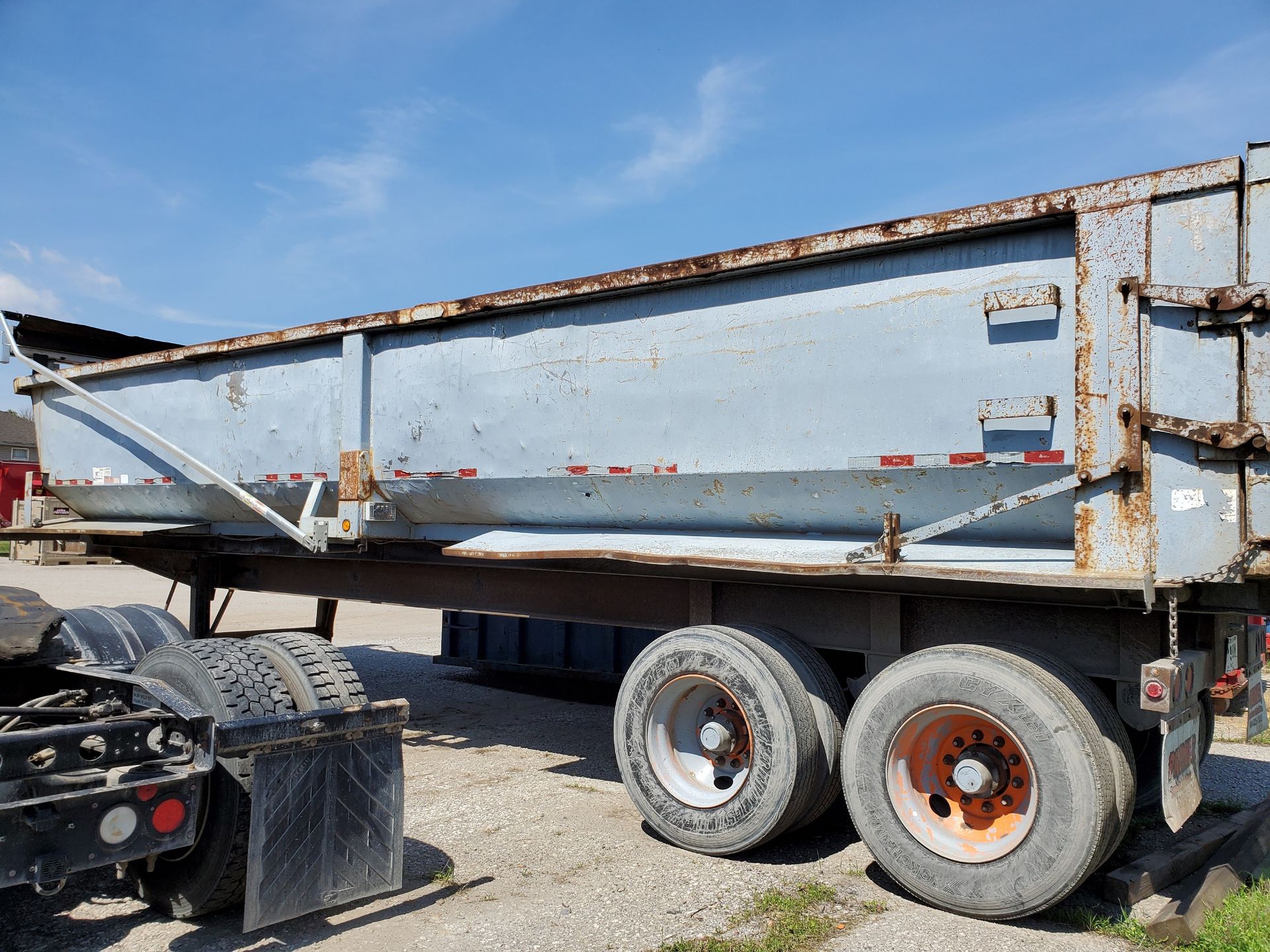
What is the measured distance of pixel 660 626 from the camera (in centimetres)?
556

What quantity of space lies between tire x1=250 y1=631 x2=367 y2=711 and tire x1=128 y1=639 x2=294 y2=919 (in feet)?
0.21

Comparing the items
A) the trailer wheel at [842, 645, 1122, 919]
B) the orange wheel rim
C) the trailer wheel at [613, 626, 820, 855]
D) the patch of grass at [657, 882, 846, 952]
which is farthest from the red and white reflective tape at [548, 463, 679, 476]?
the patch of grass at [657, 882, 846, 952]

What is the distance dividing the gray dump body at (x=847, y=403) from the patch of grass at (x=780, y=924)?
4.45ft

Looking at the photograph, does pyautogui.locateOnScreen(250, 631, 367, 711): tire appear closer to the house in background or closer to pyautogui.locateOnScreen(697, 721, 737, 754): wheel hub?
pyautogui.locateOnScreen(697, 721, 737, 754): wheel hub

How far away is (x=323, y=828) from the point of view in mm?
3680

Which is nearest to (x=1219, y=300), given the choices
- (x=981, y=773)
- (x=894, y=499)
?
(x=894, y=499)

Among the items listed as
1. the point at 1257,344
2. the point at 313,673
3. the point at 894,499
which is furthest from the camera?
the point at 894,499

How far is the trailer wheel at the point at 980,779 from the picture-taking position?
370cm

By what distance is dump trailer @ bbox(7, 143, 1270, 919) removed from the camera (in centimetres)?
375

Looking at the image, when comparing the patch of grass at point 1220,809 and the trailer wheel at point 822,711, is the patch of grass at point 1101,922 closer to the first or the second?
the trailer wheel at point 822,711

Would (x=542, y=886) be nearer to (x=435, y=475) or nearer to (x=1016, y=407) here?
(x=435, y=475)

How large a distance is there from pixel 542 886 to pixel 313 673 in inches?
52.1

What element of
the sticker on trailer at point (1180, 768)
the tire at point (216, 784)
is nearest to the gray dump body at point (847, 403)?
the sticker on trailer at point (1180, 768)

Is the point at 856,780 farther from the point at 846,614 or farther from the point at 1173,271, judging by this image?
the point at 1173,271
